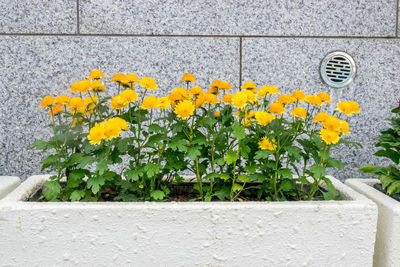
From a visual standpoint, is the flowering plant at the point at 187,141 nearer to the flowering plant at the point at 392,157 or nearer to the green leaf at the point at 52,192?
the green leaf at the point at 52,192

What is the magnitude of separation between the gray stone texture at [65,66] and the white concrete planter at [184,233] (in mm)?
1169

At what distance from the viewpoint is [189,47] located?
255 cm

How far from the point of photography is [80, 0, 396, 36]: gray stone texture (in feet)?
8.26

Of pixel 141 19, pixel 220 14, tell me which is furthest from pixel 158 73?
pixel 220 14

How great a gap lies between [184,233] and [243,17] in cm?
164

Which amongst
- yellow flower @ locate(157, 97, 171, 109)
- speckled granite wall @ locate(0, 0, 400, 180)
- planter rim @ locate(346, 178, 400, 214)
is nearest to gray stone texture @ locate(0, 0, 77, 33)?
speckled granite wall @ locate(0, 0, 400, 180)

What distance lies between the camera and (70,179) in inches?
64.0

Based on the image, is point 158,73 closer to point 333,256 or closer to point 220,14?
point 220,14

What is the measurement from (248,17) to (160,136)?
1343 millimetres

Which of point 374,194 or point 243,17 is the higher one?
point 243,17

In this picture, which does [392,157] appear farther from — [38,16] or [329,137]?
[38,16]

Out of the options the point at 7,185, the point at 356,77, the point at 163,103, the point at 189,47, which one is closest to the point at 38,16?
the point at 189,47

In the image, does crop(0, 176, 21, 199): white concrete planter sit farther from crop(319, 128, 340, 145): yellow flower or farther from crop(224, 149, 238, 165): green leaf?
crop(319, 128, 340, 145): yellow flower

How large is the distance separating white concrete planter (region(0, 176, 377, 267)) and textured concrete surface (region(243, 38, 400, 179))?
1.21 metres
